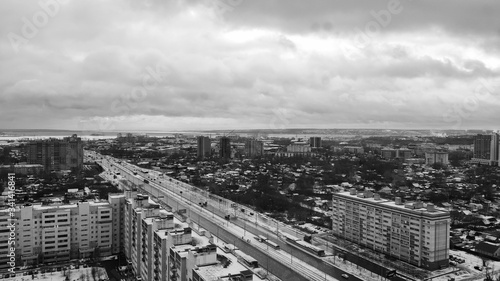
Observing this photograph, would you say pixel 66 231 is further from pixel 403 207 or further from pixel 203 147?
pixel 203 147

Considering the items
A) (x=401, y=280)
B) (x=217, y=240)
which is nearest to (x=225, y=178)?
(x=217, y=240)

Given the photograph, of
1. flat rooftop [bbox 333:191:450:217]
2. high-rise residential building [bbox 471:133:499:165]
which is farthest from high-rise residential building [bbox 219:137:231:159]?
flat rooftop [bbox 333:191:450:217]

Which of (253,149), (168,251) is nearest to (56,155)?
(253,149)

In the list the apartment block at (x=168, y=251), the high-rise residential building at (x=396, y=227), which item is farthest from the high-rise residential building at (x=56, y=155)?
the high-rise residential building at (x=396, y=227)

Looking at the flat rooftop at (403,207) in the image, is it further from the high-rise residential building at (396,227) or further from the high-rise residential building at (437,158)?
the high-rise residential building at (437,158)

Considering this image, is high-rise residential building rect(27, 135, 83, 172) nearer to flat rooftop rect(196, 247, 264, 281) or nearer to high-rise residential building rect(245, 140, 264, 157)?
high-rise residential building rect(245, 140, 264, 157)

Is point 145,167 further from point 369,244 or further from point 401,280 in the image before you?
point 401,280

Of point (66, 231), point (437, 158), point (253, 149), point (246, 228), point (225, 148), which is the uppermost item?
point (225, 148)
